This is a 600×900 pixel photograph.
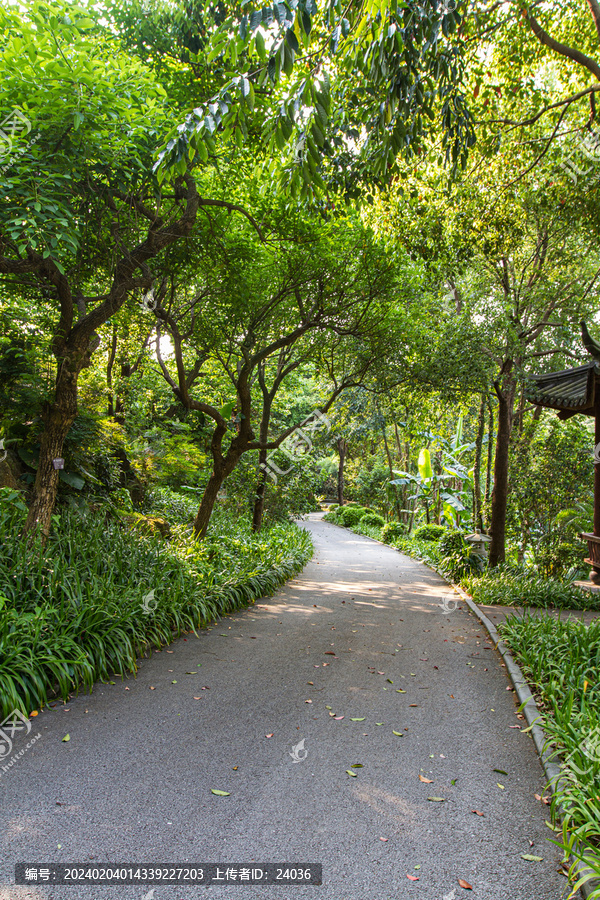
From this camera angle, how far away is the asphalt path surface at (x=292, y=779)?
254 centimetres

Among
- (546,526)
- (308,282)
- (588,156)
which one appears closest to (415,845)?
(588,156)

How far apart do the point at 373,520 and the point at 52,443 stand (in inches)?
948

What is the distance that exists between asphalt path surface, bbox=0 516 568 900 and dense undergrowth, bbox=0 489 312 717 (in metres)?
0.27

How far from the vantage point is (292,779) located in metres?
3.32

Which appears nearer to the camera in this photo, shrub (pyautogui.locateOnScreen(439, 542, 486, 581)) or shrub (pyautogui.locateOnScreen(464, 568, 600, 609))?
shrub (pyautogui.locateOnScreen(464, 568, 600, 609))

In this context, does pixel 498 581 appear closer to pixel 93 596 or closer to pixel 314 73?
pixel 93 596

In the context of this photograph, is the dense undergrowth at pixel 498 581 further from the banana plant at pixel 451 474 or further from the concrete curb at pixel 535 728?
the concrete curb at pixel 535 728

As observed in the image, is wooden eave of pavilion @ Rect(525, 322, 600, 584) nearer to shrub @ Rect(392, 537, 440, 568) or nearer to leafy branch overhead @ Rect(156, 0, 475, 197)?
shrub @ Rect(392, 537, 440, 568)

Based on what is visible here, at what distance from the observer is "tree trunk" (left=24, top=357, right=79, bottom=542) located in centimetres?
609

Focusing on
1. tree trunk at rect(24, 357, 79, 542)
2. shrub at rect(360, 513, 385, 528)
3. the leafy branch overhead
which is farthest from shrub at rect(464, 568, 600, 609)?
shrub at rect(360, 513, 385, 528)

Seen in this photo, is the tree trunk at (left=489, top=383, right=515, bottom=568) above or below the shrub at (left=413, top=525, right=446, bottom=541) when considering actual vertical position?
above

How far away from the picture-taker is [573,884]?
8.06ft

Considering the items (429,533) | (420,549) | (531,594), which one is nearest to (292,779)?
(531,594)

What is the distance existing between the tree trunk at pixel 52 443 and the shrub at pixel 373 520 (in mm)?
23657
